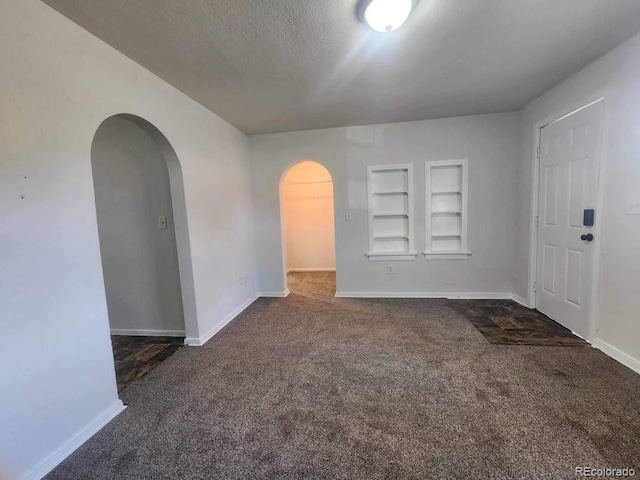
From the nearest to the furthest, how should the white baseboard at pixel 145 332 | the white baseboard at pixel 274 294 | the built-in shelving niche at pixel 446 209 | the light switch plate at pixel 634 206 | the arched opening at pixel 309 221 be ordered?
the light switch plate at pixel 634 206 < the white baseboard at pixel 145 332 < the built-in shelving niche at pixel 446 209 < the white baseboard at pixel 274 294 < the arched opening at pixel 309 221

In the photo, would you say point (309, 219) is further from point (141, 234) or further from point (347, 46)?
point (347, 46)

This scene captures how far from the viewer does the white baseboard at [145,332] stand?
3025mm

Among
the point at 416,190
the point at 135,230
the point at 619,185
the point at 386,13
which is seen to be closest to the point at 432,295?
the point at 416,190

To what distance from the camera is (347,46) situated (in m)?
1.96

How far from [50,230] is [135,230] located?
152cm

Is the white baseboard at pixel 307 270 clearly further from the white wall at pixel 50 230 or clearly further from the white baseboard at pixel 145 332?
the white wall at pixel 50 230

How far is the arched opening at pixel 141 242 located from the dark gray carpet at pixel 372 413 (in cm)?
57

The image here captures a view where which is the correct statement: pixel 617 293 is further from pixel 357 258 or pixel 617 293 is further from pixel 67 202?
pixel 67 202

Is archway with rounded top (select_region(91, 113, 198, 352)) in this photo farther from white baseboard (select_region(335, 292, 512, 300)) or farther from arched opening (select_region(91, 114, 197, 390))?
white baseboard (select_region(335, 292, 512, 300))

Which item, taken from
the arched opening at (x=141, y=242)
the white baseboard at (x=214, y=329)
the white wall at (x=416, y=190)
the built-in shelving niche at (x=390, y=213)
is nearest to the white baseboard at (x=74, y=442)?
the arched opening at (x=141, y=242)

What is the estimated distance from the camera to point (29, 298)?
138 cm

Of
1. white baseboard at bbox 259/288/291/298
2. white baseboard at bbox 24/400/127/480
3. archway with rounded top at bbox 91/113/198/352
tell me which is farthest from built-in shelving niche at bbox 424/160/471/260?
white baseboard at bbox 24/400/127/480

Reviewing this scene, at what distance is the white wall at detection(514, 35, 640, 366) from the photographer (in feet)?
6.67

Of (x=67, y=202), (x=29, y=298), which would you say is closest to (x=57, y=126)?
(x=67, y=202)
